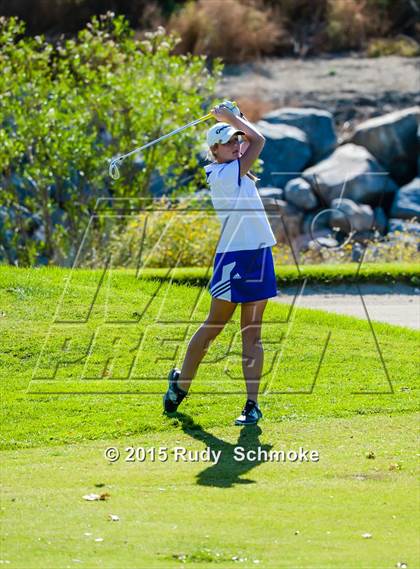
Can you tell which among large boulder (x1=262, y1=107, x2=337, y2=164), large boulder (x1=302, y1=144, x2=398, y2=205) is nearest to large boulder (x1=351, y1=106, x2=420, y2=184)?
large boulder (x1=262, y1=107, x2=337, y2=164)

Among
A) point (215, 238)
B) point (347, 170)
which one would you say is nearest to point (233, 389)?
point (215, 238)

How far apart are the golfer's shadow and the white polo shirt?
1.18 meters

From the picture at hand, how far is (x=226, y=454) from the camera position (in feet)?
24.0

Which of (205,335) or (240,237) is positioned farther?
(205,335)

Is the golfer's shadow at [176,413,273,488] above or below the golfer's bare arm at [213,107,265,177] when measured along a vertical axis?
below

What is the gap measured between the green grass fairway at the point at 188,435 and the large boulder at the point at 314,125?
1686cm

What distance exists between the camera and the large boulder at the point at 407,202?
1016 inches

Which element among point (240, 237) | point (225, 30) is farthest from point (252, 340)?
point (225, 30)

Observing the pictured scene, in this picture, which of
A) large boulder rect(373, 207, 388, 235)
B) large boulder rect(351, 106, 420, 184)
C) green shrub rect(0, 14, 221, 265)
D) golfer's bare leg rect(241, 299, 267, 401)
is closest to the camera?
golfer's bare leg rect(241, 299, 267, 401)

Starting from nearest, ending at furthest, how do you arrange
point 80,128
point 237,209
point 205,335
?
point 237,209 → point 205,335 → point 80,128

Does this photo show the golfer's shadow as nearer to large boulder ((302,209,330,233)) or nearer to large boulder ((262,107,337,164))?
large boulder ((302,209,330,233))

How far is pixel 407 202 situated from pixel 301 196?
7.60 ft

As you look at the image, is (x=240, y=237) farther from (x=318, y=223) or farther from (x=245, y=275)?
(x=318, y=223)

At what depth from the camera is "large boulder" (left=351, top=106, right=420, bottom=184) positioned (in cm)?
2859
